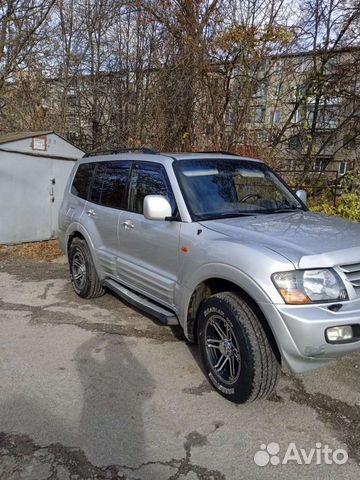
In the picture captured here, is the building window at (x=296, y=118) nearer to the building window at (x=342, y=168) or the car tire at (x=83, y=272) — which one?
the building window at (x=342, y=168)

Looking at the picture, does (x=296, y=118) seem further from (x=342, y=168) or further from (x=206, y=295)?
(x=206, y=295)

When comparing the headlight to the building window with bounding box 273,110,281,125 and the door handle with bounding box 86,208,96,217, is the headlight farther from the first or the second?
the building window with bounding box 273,110,281,125

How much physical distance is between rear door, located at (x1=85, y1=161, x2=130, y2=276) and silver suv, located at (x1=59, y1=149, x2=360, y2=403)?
2 centimetres

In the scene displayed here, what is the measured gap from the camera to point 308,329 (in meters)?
2.63

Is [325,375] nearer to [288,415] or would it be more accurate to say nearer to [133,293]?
[288,415]

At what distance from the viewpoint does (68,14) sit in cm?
1398

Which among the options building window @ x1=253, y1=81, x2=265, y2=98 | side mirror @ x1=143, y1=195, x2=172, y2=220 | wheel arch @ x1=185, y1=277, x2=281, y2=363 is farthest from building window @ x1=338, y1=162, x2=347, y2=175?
wheel arch @ x1=185, y1=277, x2=281, y2=363

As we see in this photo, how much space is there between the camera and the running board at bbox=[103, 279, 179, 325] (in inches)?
148

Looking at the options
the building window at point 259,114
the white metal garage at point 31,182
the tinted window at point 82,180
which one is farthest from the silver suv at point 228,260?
the building window at point 259,114

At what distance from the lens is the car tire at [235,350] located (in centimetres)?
290

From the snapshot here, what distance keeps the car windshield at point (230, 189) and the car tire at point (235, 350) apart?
0.89 metres

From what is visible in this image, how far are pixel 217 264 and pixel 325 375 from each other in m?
1.50

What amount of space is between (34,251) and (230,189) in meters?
6.17

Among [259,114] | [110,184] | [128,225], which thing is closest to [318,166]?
[259,114]
